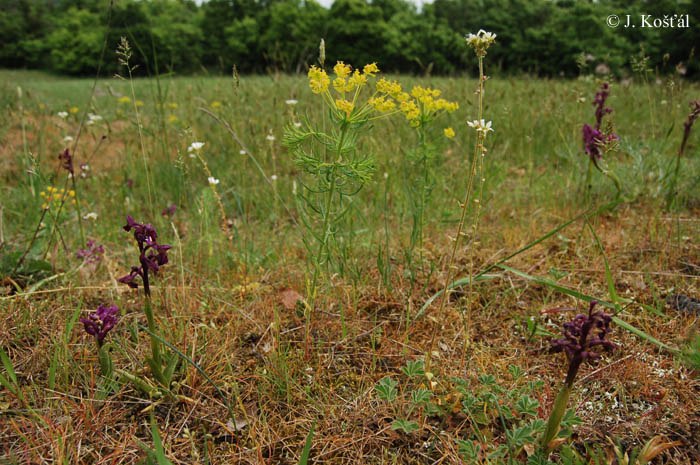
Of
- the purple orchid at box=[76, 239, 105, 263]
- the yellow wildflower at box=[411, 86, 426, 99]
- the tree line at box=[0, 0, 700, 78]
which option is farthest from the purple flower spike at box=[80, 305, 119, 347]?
the tree line at box=[0, 0, 700, 78]

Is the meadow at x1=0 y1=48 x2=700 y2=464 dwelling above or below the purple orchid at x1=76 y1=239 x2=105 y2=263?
below

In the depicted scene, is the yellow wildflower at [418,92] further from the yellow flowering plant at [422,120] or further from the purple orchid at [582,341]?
the purple orchid at [582,341]

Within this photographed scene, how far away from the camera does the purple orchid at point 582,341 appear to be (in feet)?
3.50

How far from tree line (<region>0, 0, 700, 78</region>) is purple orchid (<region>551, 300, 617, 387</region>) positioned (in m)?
21.8

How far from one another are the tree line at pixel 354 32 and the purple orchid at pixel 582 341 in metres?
21.8

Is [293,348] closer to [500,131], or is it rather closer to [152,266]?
[152,266]

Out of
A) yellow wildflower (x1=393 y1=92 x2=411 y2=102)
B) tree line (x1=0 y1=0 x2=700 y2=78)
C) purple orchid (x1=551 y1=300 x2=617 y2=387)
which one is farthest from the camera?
tree line (x1=0 y1=0 x2=700 y2=78)

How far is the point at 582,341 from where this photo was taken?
43.2 inches

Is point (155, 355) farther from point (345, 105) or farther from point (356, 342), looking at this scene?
point (345, 105)

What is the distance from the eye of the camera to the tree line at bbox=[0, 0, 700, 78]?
2355 cm

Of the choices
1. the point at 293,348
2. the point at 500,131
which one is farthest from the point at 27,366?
the point at 500,131

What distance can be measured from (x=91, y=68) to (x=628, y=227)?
112 feet

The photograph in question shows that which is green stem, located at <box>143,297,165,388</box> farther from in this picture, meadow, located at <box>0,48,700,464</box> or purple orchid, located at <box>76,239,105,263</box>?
purple orchid, located at <box>76,239,105,263</box>

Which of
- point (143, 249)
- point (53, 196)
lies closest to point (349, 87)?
point (143, 249)
